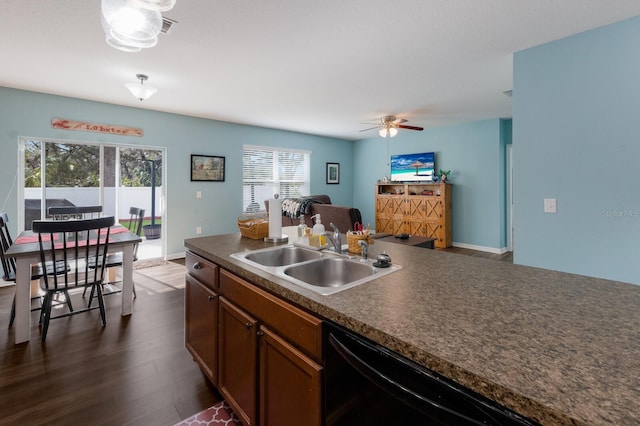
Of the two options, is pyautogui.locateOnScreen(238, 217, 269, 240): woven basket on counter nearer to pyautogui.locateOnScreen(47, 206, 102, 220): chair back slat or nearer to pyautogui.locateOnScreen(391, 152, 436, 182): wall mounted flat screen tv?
pyautogui.locateOnScreen(47, 206, 102, 220): chair back slat

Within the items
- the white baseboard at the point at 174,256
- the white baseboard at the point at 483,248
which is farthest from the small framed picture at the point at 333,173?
the white baseboard at the point at 174,256

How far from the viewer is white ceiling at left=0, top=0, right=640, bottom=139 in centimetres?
214

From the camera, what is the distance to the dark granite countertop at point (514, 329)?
541 millimetres

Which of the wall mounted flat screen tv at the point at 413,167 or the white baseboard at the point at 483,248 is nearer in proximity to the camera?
the white baseboard at the point at 483,248

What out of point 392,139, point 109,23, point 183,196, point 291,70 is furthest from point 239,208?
point 109,23

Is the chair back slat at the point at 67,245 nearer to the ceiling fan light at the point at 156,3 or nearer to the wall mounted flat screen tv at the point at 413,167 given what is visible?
the ceiling fan light at the point at 156,3

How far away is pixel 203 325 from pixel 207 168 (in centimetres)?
403

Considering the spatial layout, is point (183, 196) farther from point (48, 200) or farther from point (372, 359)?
point (372, 359)

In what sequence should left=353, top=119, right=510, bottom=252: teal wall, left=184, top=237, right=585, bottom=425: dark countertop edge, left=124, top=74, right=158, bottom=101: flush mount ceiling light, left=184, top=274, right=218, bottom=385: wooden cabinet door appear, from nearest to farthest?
left=184, top=237, right=585, bottom=425: dark countertop edge → left=184, top=274, right=218, bottom=385: wooden cabinet door → left=124, top=74, right=158, bottom=101: flush mount ceiling light → left=353, top=119, right=510, bottom=252: teal wall

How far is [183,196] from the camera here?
5086mm

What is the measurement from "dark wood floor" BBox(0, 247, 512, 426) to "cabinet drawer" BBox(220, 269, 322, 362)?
82cm

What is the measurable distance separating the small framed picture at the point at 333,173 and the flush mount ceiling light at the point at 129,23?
5.62 m

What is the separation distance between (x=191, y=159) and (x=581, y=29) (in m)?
5.01

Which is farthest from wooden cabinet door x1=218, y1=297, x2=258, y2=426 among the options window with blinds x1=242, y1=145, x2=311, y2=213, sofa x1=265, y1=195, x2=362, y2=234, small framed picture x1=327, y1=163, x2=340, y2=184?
small framed picture x1=327, y1=163, x2=340, y2=184
